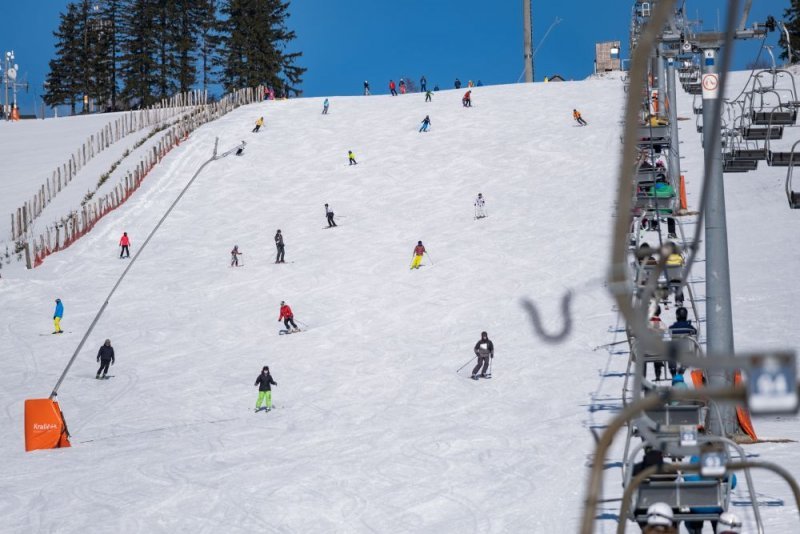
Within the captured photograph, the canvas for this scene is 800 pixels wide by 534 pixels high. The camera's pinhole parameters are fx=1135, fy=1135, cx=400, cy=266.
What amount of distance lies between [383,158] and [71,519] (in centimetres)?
3416

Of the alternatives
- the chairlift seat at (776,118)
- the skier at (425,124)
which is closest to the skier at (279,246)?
the skier at (425,124)

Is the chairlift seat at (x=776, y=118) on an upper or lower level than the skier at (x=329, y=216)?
lower

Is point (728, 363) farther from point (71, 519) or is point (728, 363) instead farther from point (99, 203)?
point (99, 203)

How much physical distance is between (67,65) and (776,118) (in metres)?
88.6

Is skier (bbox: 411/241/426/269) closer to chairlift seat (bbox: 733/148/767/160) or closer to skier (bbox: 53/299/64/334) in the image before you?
skier (bbox: 53/299/64/334)

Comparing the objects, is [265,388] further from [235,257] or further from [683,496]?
[683,496]

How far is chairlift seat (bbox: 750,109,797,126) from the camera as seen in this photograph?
60.3ft

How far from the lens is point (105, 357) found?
2700cm

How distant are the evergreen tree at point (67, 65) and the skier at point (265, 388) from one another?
80577 mm

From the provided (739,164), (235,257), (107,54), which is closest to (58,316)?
(235,257)

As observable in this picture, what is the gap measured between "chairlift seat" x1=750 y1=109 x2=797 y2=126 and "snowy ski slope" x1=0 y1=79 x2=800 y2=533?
4.84m

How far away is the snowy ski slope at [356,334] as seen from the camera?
16.6m

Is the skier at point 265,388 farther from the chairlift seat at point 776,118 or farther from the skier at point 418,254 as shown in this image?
the skier at point 418,254

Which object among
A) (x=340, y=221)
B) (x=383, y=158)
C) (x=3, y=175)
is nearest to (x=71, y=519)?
(x=340, y=221)
